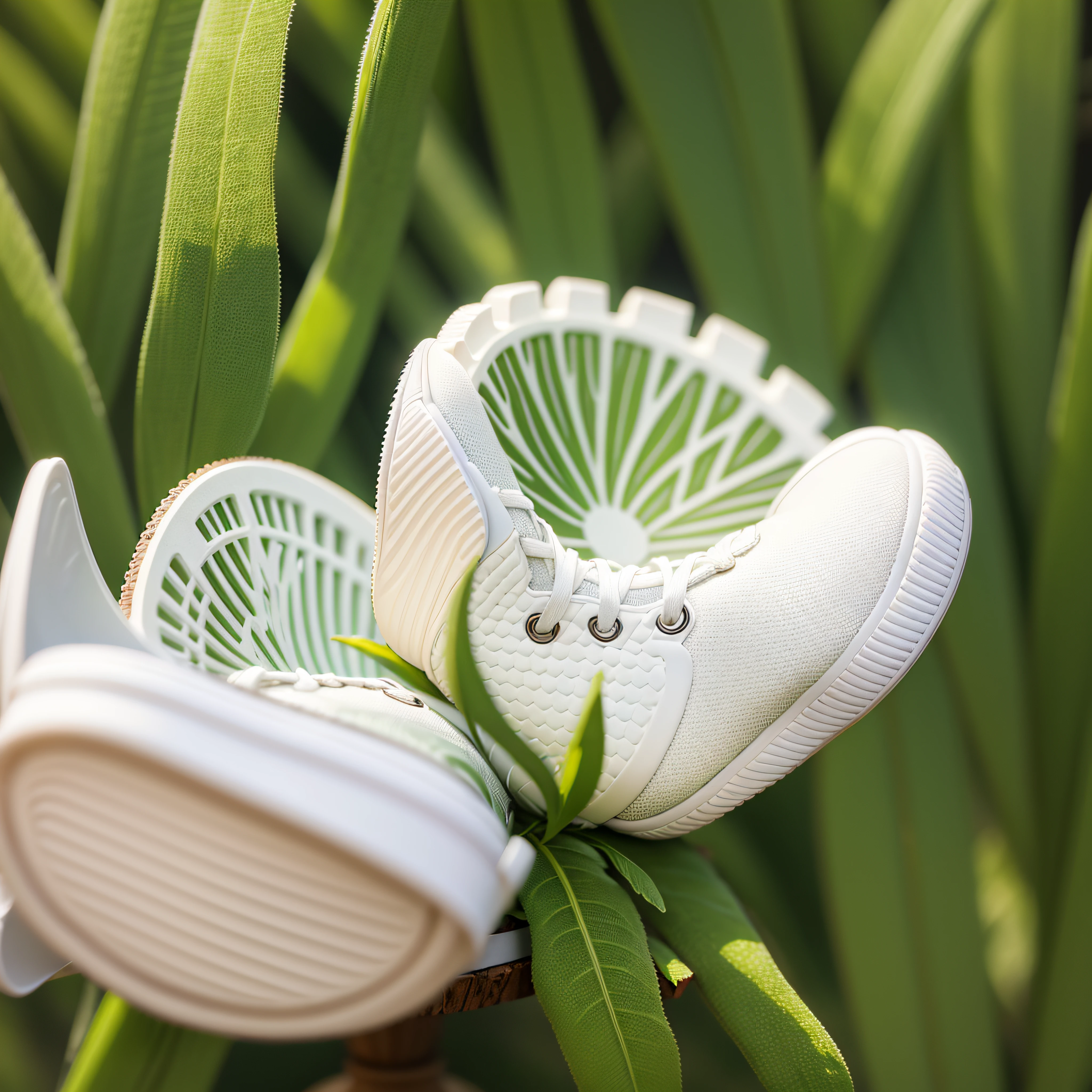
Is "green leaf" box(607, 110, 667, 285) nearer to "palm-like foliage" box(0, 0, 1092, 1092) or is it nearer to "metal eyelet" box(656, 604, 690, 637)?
"palm-like foliage" box(0, 0, 1092, 1092)

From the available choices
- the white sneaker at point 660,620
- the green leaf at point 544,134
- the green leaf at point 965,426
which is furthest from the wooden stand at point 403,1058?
the green leaf at point 544,134

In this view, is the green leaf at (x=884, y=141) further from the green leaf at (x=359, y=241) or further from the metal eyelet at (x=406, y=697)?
the metal eyelet at (x=406, y=697)

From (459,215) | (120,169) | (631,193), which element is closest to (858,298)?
(631,193)

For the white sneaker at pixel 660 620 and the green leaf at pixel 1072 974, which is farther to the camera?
the green leaf at pixel 1072 974

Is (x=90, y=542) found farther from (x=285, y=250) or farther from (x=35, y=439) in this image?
(x=285, y=250)

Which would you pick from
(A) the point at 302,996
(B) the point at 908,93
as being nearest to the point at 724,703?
(A) the point at 302,996

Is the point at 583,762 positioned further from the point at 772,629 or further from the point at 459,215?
the point at 459,215

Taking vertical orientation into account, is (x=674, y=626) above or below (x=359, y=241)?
below
